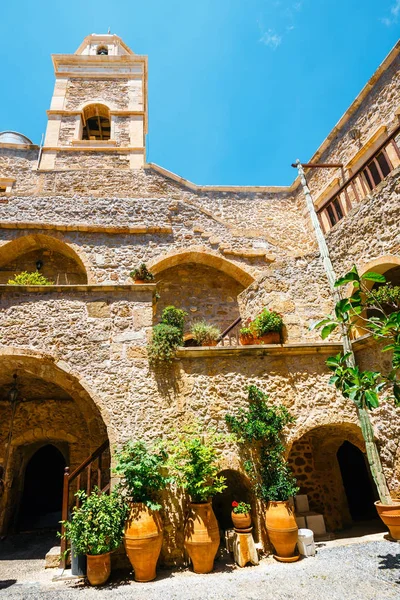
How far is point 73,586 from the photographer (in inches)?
178

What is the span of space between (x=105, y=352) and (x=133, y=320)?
0.77 meters

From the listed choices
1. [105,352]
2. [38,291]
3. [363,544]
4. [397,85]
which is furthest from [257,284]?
[397,85]

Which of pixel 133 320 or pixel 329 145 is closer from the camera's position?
pixel 133 320

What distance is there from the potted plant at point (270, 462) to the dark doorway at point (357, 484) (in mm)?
3873

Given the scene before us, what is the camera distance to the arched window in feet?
51.4

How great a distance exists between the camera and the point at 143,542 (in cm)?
449

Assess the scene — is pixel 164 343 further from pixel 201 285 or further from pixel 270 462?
pixel 201 285

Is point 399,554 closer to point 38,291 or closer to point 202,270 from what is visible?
point 38,291

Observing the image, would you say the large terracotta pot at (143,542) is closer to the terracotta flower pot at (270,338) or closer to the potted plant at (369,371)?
the potted plant at (369,371)

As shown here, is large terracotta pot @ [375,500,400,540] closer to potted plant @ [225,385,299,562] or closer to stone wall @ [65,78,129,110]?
potted plant @ [225,385,299,562]

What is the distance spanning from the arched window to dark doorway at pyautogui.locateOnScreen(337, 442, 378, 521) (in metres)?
16.6

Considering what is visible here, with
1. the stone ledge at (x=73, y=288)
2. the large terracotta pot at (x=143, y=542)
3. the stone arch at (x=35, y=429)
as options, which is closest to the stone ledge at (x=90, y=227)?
the stone ledge at (x=73, y=288)

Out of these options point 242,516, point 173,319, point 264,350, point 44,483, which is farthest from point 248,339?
point 44,483

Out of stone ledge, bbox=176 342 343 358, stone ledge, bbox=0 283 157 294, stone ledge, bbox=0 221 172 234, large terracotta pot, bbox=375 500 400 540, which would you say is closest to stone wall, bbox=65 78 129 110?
stone ledge, bbox=0 221 172 234
